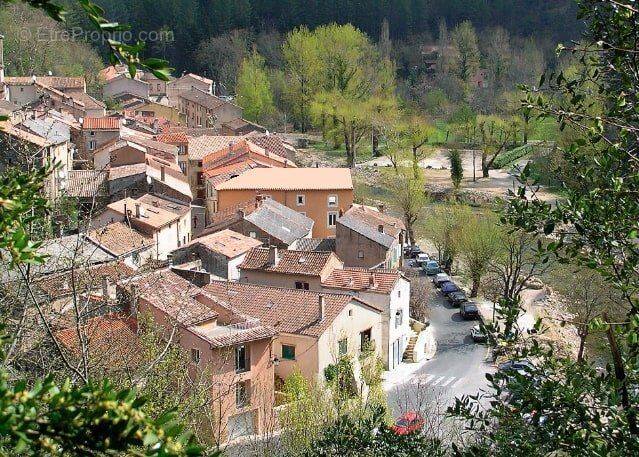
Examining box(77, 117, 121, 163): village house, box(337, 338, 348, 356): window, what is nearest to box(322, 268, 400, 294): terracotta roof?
box(337, 338, 348, 356): window

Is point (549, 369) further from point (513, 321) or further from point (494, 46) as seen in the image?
point (494, 46)

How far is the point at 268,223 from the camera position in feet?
73.2

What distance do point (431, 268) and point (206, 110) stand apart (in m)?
22.3

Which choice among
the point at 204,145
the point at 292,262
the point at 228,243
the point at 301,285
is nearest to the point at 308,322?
the point at 301,285

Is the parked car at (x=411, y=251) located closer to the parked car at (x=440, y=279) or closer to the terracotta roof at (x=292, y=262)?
the parked car at (x=440, y=279)

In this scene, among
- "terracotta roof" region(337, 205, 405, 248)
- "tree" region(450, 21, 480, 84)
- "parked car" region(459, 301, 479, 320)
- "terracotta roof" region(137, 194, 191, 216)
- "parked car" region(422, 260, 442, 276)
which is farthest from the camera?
"tree" region(450, 21, 480, 84)

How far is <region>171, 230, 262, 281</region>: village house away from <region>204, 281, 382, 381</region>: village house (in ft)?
7.06

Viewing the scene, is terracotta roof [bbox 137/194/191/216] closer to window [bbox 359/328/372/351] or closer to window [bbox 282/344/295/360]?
window [bbox 359/328/372/351]

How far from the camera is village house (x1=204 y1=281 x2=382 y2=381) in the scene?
15266 mm

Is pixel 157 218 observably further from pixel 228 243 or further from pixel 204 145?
pixel 204 145

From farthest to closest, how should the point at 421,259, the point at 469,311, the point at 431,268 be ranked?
the point at 421,259 < the point at 431,268 < the point at 469,311

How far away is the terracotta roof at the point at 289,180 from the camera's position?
26.3m

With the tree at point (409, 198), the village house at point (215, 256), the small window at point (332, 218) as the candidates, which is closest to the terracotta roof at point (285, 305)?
the village house at point (215, 256)

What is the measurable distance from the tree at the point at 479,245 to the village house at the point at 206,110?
21.0 metres
